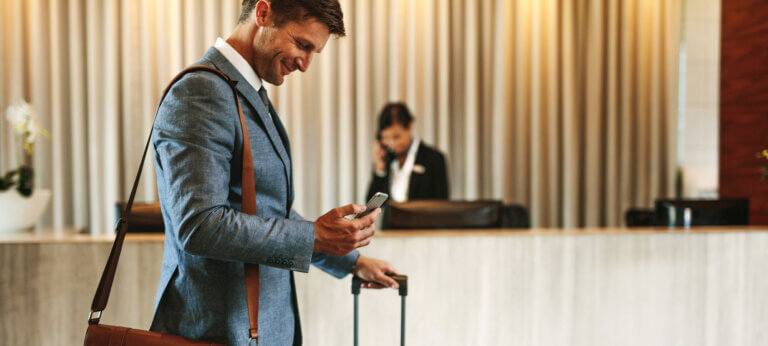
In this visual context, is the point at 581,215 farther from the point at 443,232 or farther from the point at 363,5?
the point at 443,232

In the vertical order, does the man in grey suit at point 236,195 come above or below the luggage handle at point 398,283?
above

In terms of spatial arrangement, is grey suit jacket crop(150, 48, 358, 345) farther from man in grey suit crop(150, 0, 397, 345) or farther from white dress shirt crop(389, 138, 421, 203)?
white dress shirt crop(389, 138, 421, 203)

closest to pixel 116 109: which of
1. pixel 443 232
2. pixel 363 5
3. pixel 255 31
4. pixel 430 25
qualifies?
pixel 363 5

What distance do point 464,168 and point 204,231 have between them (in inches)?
155

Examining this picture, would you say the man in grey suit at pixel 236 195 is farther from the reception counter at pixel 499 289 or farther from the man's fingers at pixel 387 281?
the reception counter at pixel 499 289

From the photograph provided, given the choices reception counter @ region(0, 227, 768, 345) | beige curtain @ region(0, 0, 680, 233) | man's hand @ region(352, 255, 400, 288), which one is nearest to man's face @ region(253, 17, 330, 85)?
man's hand @ region(352, 255, 400, 288)

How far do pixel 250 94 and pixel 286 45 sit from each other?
116mm

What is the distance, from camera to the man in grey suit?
95 centimetres

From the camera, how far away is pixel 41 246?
1821mm

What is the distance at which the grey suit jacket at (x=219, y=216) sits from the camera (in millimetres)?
943

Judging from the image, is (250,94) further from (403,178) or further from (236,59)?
(403,178)

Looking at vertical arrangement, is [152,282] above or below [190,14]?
below

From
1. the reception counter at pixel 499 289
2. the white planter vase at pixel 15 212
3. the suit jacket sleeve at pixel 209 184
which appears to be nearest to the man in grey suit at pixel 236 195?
the suit jacket sleeve at pixel 209 184

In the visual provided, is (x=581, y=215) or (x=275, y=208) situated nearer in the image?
(x=275, y=208)
